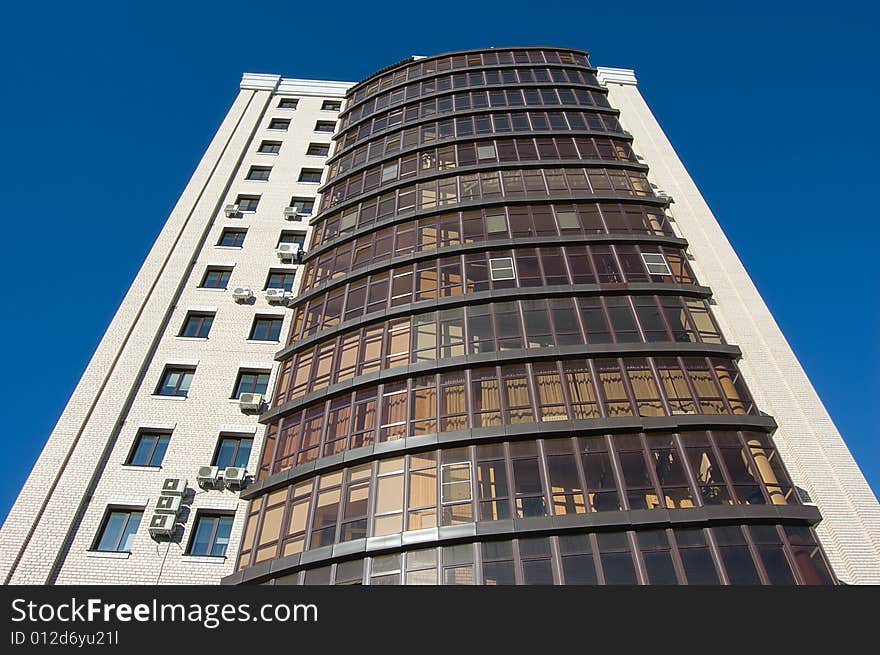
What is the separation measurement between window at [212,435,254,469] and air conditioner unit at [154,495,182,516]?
1974 mm

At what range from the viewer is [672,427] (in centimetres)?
1619

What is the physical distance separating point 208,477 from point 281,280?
10778 millimetres

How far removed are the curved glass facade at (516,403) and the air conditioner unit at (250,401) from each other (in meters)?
0.67

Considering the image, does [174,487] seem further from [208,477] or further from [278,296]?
[278,296]

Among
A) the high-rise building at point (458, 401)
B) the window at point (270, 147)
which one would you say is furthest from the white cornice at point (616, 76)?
the window at point (270, 147)

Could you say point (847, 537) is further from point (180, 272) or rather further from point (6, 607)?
point (180, 272)

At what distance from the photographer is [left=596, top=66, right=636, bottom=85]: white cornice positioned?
39.7m

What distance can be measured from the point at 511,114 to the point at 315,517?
2250 cm

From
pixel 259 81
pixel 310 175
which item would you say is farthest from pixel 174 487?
pixel 259 81

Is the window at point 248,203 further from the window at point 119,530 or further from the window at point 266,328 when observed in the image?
the window at point 119,530

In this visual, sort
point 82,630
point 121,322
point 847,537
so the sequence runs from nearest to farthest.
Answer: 1. point 82,630
2. point 847,537
3. point 121,322

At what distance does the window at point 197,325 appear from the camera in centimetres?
2448

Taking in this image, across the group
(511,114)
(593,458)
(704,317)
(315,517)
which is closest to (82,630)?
(315,517)

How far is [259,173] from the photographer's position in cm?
3353
